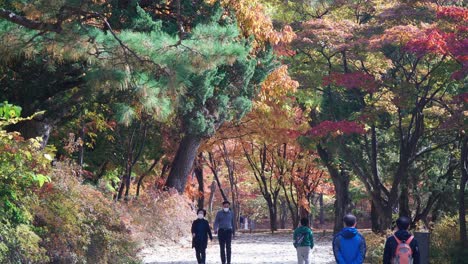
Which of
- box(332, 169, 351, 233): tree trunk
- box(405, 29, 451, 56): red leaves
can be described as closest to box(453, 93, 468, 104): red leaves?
box(405, 29, 451, 56): red leaves

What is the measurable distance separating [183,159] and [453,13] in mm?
13883

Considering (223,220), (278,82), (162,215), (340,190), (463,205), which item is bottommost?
(223,220)

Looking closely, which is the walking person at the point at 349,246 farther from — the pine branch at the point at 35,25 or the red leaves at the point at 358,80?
the red leaves at the point at 358,80

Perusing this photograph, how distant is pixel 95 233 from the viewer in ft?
48.3

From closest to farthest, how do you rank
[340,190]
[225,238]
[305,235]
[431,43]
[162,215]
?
[305,235], [225,238], [431,43], [162,215], [340,190]

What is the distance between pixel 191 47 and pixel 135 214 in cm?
1649

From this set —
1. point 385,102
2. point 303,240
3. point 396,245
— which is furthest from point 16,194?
point 385,102

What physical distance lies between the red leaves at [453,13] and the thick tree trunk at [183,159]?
A: 12.5 meters

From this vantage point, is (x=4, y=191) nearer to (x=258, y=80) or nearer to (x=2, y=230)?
(x=2, y=230)

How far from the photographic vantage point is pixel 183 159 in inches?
1178

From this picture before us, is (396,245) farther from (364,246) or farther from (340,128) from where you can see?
(340,128)

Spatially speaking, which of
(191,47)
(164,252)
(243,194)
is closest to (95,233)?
(191,47)

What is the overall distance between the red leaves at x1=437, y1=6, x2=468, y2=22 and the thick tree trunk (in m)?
12.5

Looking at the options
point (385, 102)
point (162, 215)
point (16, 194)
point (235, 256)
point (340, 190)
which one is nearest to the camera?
point (16, 194)
